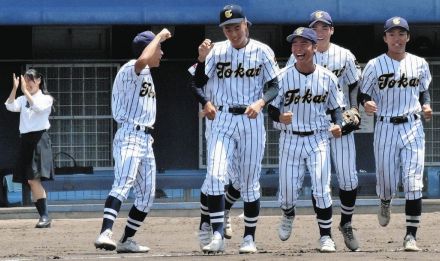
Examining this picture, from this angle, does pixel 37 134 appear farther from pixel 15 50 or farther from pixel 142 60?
pixel 142 60

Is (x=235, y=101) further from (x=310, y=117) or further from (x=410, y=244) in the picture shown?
(x=410, y=244)

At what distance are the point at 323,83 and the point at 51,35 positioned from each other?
6695mm

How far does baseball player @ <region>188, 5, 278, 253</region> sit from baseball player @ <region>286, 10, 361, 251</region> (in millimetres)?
896

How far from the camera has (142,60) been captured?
37.7 ft

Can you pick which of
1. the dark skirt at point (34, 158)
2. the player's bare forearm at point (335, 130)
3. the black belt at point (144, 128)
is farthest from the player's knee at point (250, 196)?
the dark skirt at point (34, 158)

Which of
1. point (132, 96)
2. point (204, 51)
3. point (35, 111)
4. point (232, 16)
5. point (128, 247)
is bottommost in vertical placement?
point (128, 247)

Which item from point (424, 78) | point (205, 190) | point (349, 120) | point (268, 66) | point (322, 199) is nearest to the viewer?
point (268, 66)

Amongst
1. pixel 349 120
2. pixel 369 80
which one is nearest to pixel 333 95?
pixel 349 120

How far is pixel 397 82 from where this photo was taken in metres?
12.1

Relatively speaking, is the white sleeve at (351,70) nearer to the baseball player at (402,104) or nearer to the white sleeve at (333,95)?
the baseball player at (402,104)

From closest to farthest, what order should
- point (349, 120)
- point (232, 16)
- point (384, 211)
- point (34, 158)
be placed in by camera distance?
point (232, 16) < point (349, 120) < point (384, 211) < point (34, 158)

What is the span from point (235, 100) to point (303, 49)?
2.35 ft

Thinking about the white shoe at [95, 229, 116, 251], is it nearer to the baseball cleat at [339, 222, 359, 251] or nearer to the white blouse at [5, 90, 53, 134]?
the baseball cleat at [339, 222, 359, 251]

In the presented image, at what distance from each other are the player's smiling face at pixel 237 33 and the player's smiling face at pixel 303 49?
43 cm
